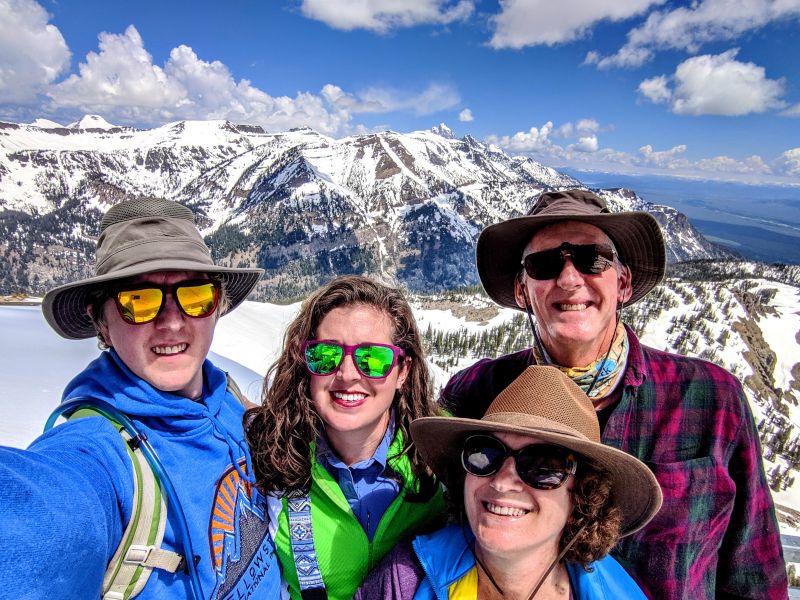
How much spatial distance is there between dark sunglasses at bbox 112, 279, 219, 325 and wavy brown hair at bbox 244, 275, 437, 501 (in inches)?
36.2

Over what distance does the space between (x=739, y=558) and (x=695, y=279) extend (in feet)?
703

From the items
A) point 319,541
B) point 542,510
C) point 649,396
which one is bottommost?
point 319,541

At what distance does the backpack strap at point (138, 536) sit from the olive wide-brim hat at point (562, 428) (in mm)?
1701

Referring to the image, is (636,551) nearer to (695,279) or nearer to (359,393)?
(359,393)

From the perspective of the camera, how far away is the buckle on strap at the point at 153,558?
2.21 metres

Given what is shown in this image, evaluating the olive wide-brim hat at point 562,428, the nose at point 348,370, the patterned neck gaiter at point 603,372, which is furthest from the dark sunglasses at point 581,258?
the nose at point 348,370

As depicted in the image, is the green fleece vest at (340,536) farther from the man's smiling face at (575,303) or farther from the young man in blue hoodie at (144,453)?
the man's smiling face at (575,303)

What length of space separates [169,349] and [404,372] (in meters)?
2.00

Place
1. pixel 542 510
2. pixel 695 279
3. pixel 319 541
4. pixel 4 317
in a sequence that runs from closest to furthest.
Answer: pixel 542 510
pixel 319 541
pixel 4 317
pixel 695 279

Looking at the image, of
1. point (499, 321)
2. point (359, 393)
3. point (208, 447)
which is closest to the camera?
point (208, 447)

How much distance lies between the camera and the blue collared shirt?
11.4 feet

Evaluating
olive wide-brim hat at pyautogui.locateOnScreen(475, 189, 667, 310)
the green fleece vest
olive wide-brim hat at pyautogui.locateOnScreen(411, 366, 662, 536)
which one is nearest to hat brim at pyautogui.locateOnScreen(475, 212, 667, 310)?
olive wide-brim hat at pyautogui.locateOnScreen(475, 189, 667, 310)

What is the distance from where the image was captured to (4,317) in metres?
8.58

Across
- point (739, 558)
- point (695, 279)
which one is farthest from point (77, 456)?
point (695, 279)
